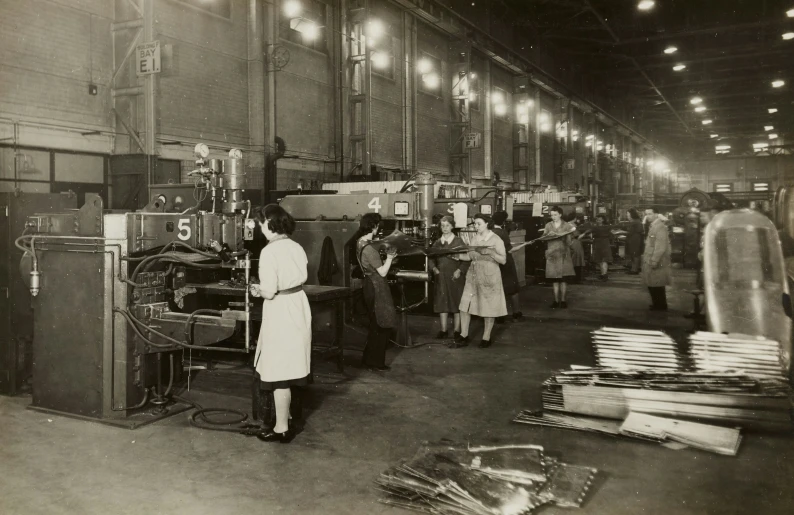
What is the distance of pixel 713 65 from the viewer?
23.8 metres

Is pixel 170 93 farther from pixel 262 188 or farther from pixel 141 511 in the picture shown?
pixel 141 511

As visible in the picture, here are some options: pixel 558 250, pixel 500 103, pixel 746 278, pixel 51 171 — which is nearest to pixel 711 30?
pixel 500 103

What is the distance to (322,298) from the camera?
5820mm

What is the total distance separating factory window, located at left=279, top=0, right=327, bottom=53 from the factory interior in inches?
2.2

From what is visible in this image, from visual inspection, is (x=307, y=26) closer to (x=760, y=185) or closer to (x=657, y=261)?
(x=657, y=261)

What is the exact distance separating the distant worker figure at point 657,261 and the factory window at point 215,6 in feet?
26.6

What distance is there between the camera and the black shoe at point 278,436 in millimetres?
4594

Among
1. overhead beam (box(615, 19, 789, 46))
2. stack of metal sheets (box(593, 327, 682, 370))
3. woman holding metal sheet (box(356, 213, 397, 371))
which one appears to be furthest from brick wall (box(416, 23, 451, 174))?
stack of metal sheets (box(593, 327, 682, 370))

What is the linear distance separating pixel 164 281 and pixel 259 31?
25.0 feet

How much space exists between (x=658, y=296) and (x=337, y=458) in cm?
817

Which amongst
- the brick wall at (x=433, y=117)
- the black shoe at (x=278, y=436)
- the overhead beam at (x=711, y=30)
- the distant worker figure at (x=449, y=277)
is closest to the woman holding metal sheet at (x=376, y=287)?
the distant worker figure at (x=449, y=277)

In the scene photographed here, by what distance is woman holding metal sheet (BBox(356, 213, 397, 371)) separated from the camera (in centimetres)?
670

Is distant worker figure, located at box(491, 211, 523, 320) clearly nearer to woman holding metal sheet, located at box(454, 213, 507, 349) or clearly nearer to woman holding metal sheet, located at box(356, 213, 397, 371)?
woman holding metal sheet, located at box(454, 213, 507, 349)

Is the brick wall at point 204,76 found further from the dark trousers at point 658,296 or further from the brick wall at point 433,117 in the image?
the dark trousers at point 658,296
